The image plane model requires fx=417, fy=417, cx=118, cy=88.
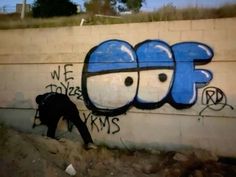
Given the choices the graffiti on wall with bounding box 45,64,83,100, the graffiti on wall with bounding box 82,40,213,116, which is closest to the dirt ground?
the graffiti on wall with bounding box 82,40,213,116

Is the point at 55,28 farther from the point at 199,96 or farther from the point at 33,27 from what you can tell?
the point at 199,96

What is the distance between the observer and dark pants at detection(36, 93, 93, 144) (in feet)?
35.2

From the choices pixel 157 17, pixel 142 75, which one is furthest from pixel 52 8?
pixel 142 75

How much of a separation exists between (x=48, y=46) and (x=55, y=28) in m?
0.51

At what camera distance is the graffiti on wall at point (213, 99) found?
30.8 ft

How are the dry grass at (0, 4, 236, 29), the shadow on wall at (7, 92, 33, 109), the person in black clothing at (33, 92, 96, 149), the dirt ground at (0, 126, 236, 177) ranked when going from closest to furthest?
the dirt ground at (0, 126, 236, 177), the dry grass at (0, 4, 236, 29), the person in black clothing at (33, 92, 96, 149), the shadow on wall at (7, 92, 33, 109)

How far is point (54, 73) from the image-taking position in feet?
36.1

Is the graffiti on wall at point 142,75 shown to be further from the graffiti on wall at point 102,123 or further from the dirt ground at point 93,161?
the dirt ground at point 93,161

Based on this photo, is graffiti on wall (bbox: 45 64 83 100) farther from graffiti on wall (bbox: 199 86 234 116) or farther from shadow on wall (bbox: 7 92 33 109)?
graffiti on wall (bbox: 199 86 234 116)

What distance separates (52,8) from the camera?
1580cm

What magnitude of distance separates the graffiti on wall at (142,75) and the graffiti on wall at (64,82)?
0.86ft

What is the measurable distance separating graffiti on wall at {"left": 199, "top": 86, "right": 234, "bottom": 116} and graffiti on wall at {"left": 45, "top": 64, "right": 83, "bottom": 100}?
3.18 meters

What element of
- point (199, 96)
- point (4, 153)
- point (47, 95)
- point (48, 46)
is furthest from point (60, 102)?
point (199, 96)

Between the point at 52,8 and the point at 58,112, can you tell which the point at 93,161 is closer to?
the point at 58,112
